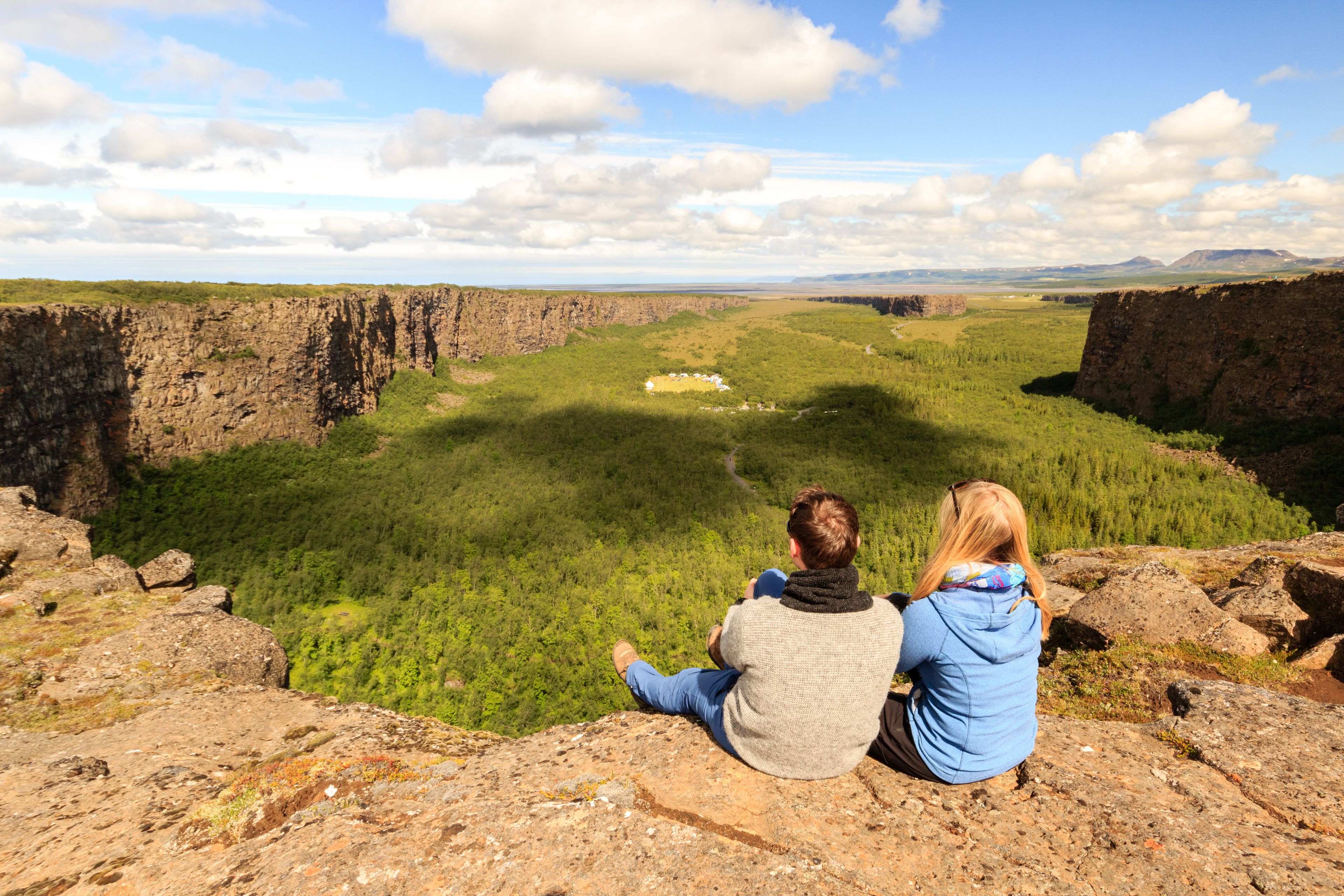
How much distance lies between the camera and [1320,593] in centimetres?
843

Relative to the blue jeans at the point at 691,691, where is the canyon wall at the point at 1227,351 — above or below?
above

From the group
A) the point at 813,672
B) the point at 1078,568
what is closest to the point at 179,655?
the point at 813,672

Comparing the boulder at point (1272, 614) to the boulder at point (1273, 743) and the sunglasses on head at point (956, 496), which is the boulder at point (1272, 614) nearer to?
the boulder at point (1273, 743)

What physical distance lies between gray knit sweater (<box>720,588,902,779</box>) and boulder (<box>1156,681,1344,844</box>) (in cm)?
320

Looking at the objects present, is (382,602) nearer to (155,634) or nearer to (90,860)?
(155,634)

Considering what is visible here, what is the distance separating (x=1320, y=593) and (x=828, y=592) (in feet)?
32.3

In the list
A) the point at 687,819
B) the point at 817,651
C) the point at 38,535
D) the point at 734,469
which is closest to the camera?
the point at 817,651

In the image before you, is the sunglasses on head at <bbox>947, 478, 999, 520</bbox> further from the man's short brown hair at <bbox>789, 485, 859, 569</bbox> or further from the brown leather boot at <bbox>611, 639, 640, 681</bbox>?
the brown leather boot at <bbox>611, 639, 640, 681</bbox>

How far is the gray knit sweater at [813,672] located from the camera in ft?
12.8

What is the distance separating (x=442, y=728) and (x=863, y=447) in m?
32.4

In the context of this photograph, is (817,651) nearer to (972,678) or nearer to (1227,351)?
(972,678)

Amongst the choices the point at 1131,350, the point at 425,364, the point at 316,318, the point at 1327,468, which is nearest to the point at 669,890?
the point at 1327,468

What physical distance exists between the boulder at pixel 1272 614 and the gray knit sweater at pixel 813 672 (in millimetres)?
7994

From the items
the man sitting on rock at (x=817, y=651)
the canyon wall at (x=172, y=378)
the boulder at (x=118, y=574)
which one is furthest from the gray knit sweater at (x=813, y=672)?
the canyon wall at (x=172, y=378)
